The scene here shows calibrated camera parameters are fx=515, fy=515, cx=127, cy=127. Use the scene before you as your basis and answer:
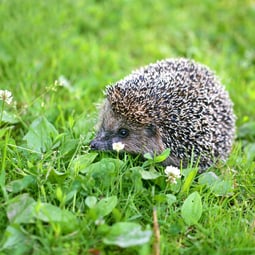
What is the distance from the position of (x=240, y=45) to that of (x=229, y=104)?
2.24m

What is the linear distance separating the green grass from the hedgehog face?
0.15m

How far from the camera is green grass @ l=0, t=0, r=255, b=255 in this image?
299 centimetres

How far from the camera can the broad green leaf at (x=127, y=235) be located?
2.85 meters

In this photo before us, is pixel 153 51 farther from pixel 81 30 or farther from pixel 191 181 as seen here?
pixel 191 181

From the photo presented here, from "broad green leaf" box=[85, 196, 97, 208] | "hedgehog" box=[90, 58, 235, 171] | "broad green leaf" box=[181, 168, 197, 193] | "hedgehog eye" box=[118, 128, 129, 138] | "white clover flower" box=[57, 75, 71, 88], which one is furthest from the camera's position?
"white clover flower" box=[57, 75, 71, 88]

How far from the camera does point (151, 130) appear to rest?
13.0ft

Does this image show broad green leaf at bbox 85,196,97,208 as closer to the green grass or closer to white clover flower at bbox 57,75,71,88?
the green grass

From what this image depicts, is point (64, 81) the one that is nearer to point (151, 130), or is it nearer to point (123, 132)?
point (123, 132)

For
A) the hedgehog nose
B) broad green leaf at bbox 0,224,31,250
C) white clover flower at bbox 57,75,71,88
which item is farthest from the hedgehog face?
broad green leaf at bbox 0,224,31,250

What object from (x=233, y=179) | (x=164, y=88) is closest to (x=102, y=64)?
(x=164, y=88)

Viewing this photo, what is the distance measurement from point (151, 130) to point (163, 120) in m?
0.13

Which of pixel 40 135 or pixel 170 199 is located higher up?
pixel 40 135

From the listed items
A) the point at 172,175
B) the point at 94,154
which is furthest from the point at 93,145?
the point at 172,175

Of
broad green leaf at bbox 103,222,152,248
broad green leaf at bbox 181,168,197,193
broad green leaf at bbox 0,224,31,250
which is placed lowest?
broad green leaf at bbox 0,224,31,250
